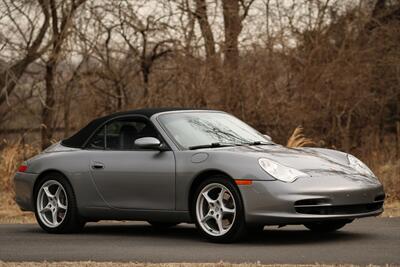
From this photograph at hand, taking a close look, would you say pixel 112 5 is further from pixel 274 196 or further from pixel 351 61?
pixel 274 196

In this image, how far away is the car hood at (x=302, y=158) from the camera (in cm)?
984

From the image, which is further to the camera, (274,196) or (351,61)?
(351,61)

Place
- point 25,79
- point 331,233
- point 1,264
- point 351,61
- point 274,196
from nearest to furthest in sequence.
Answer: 1. point 1,264
2. point 274,196
3. point 331,233
4. point 351,61
5. point 25,79

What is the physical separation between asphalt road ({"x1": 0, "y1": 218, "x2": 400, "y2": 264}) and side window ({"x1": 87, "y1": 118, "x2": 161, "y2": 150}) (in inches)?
40.3

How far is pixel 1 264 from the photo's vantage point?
342 inches

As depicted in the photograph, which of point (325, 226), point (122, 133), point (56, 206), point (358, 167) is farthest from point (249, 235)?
point (56, 206)

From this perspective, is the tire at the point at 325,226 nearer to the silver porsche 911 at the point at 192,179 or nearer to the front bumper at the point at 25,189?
the silver porsche 911 at the point at 192,179

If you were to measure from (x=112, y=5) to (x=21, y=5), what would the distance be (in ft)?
6.58

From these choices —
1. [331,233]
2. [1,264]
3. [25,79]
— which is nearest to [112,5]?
[25,79]

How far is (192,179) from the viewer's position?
32.9 ft

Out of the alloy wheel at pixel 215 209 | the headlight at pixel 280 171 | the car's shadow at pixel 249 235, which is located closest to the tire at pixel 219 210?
the alloy wheel at pixel 215 209

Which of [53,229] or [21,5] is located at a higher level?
[21,5]

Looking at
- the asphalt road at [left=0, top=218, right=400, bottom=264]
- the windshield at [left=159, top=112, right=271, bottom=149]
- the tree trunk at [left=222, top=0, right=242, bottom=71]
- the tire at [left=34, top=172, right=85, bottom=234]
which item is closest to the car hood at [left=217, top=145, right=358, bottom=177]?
the windshield at [left=159, top=112, right=271, bottom=149]

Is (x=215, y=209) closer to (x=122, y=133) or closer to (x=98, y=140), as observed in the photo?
(x=122, y=133)
